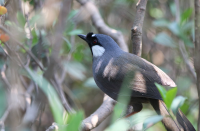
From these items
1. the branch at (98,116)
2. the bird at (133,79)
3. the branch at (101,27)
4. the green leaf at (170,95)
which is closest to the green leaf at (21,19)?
the bird at (133,79)

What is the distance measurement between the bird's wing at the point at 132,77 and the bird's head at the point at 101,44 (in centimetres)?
43

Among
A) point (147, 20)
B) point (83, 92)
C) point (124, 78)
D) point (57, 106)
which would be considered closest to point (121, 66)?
point (124, 78)

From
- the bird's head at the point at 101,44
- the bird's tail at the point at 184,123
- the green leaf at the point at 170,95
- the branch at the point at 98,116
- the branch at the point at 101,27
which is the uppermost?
the branch at the point at 101,27

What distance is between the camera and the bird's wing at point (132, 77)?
3213mm

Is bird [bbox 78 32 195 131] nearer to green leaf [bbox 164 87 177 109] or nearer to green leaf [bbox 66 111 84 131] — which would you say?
green leaf [bbox 164 87 177 109]

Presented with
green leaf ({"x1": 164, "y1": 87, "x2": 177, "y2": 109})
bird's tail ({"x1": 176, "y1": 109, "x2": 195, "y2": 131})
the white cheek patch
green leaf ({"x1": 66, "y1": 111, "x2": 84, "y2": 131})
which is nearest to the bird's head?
the white cheek patch

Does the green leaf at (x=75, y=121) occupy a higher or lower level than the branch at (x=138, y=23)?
lower

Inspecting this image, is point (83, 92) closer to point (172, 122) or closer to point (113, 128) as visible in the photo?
point (172, 122)

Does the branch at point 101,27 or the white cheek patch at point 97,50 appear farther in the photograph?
the branch at point 101,27

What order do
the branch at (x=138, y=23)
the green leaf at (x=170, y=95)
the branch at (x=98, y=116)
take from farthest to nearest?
1. the branch at (x=138, y=23)
2. the branch at (x=98, y=116)
3. the green leaf at (x=170, y=95)

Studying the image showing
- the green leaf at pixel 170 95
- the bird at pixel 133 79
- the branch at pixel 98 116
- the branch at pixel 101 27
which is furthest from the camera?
the branch at pixel 101 27

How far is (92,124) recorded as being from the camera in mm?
2883

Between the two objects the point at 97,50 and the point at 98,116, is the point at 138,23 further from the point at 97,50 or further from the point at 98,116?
the point at 98,116

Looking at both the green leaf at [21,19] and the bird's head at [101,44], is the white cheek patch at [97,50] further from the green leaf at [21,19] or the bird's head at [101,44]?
the green leaf at [21,19]
